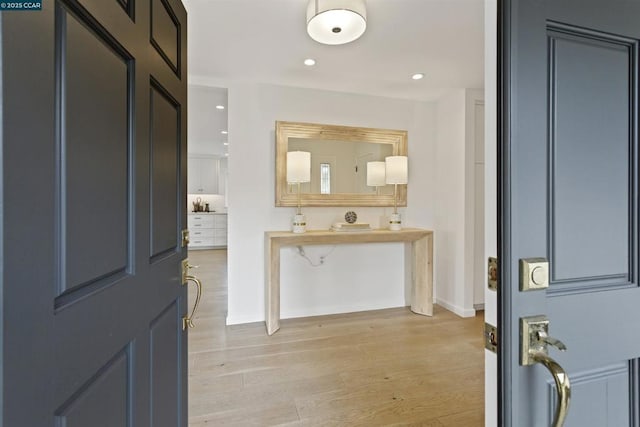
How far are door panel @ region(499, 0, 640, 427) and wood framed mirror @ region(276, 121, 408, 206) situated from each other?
2.72 metres

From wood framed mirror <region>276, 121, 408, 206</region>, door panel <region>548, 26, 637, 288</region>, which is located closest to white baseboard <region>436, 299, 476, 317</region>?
wood framed mirror <region>276, 121, 408, 206</region>

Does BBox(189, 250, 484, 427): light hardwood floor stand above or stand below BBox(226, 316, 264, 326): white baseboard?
below

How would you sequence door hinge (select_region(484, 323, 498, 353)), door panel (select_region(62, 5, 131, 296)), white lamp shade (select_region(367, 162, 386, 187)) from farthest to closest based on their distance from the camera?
white lamp shade (select_region(367, 162, 386, 187)) < door hinge (select_region(484, 323, 498, 353)) < door panel (select_region(62, 5, 131, 296))

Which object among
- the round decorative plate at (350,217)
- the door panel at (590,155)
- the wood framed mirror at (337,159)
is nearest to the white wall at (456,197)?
the wood framed mirror at (337,159)

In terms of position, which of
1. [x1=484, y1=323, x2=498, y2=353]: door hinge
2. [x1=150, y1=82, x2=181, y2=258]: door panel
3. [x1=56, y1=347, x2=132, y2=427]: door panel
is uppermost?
[x1=150, y1=82, x2=181, y2=258]: door panel

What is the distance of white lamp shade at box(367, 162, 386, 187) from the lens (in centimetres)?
359

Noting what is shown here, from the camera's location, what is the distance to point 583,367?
78 cm

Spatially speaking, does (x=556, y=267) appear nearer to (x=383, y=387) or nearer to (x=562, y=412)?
(x=562, y=412)

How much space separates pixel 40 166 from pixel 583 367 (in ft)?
4.11

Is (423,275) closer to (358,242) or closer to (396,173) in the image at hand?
(358,242)

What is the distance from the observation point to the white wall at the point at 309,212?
3219 millimetres

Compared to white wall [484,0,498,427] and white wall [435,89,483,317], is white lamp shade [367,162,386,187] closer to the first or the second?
white wall [435,89,483,317]

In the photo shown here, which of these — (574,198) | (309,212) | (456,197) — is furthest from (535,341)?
(456,197)

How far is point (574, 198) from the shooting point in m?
0.77
